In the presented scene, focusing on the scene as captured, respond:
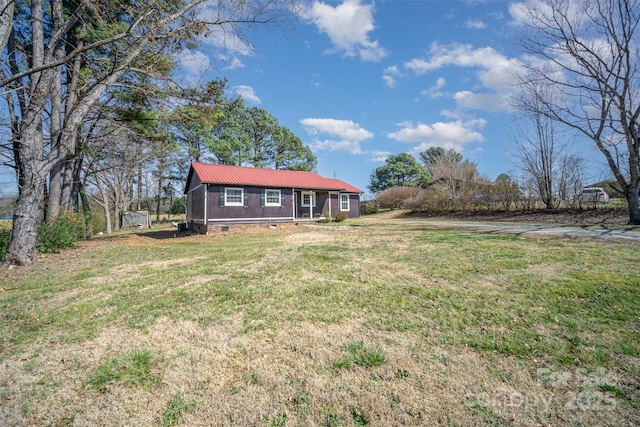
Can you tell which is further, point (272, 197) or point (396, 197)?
point (396, 197)

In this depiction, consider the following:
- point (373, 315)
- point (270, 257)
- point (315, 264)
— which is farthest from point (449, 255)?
point (270, 257)

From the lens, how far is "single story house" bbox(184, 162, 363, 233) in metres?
15.3

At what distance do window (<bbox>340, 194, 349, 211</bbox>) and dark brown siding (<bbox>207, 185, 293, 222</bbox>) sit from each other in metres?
5.89

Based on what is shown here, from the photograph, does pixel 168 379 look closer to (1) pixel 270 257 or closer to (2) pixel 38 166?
(1) pixel 270 257

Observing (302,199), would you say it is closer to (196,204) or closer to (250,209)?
(250,209)

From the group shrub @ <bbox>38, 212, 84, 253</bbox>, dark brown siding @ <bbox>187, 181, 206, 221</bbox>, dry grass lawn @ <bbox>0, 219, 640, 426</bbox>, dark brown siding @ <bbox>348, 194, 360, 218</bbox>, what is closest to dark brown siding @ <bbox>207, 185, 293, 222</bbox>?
dark brown siding @ <bbox>187, 181, 206, 221</bbox>

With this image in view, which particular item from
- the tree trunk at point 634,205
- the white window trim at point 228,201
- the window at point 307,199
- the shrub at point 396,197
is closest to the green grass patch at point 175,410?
the white window trim at point 228,201

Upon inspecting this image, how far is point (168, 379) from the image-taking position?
2.42 meters

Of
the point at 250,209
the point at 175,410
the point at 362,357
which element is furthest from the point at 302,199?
the point at 175,410

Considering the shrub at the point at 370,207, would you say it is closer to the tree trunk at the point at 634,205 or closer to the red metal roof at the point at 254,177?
the red metal roof at the point at 254,177

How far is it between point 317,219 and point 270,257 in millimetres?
12679

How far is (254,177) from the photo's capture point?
17.5 metres

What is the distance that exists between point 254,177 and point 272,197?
179 cm

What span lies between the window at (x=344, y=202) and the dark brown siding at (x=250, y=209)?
19.3 ft
